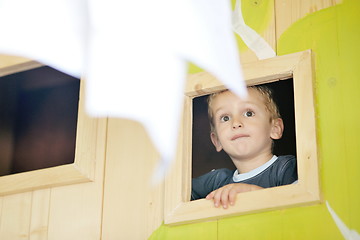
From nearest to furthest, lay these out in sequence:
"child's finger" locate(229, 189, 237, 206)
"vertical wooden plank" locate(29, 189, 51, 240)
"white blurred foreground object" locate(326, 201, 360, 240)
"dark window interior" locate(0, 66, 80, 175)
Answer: "white blurred foreground object" locate(326, 201, 360, 240) → "child's finger" locate(229, 189, 237, 206) → "vertical wooden plank" locate(29, 189, 51, 240) → "dark window interior" locate(0, 66, 80, 175)

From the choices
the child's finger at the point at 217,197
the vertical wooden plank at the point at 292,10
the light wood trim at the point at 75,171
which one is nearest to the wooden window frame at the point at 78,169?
the light wood trim at the point at 75,171

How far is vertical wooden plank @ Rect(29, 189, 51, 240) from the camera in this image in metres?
1.69

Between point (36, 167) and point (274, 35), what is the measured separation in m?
0.69

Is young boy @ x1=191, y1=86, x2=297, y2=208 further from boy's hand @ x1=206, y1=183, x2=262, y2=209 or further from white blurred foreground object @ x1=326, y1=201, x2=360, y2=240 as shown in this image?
white blurred foreground object @ x1=326, y1=201, x2=360, y2=240

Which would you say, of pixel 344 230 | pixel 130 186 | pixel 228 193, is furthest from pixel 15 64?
pixel 344 230

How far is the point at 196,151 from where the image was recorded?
160 cm

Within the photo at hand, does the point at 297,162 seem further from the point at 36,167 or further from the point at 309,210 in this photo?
the point at 36,167

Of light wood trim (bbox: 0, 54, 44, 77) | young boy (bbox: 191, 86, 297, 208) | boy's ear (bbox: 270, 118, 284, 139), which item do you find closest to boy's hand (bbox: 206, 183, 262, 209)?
young boy (bbox: 191, 86, 297, 208)

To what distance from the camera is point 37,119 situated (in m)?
1.97

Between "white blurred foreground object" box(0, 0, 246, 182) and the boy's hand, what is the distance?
148 mm

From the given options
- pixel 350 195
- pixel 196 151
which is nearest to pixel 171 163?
pixel 196 151

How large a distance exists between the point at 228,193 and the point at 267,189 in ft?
0.28

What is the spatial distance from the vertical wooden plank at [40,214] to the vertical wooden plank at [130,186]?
6.1 inches

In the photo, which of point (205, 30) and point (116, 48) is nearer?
point (205, 30)
